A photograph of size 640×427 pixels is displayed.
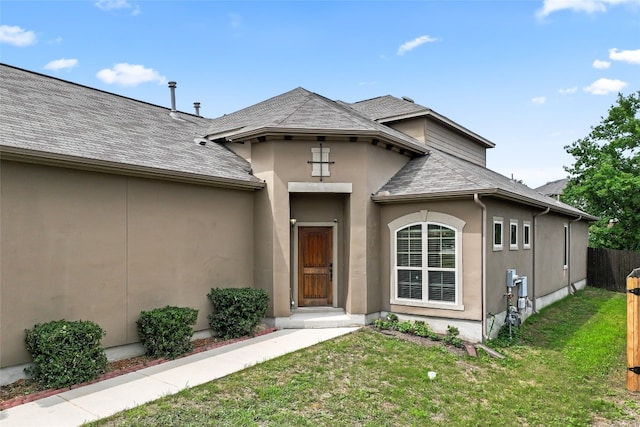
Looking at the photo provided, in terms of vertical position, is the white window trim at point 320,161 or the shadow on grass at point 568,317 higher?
the white window trim at point 320,161

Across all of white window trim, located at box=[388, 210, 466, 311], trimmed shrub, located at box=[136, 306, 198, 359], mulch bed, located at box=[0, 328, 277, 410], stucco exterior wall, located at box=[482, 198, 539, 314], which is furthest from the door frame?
stucco exterior wall, located at box=[482, 198, 539, 314]

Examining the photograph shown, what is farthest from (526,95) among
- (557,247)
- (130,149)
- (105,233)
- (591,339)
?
(105,233)

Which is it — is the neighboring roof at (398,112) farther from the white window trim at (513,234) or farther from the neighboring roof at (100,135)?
the neighboring roof at (100,135)

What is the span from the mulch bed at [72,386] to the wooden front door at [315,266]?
7.75ft

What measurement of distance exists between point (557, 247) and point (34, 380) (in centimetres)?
1456

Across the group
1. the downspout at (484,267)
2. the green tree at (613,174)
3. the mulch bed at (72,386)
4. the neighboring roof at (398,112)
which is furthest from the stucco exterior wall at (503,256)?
the green tree at (613,174)

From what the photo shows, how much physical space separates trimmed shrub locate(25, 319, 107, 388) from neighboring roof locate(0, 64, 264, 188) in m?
2.45

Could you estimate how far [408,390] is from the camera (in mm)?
5848

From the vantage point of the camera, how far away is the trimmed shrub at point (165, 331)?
22.6 feet

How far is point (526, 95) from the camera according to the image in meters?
14.4

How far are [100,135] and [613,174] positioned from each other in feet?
72.9

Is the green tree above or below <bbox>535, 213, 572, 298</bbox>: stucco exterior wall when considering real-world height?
above

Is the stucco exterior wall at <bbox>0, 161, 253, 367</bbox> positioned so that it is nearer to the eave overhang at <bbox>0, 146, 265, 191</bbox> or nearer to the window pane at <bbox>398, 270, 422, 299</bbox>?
the eave overhang at <bbox>0, 146, 265, 191</bbox>

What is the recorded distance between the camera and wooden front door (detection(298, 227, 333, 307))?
32.6ft
